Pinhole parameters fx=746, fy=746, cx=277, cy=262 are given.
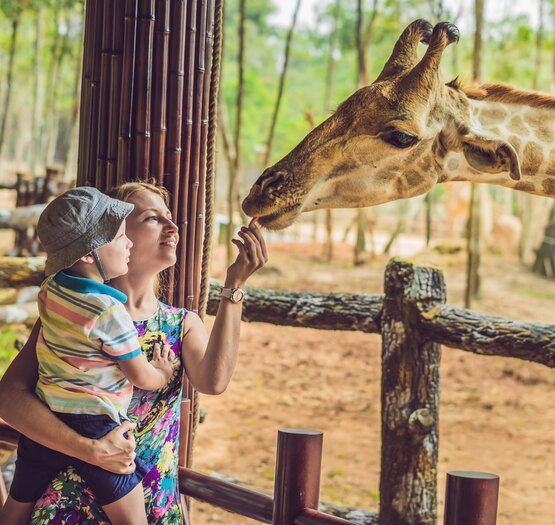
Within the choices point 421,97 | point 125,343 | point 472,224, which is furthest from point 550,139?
point 472,224

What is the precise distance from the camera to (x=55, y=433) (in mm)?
1651

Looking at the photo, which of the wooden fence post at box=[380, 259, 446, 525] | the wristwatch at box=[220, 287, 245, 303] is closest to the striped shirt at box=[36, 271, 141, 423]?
the wristwatch at box=[220, 287, 245, 303]

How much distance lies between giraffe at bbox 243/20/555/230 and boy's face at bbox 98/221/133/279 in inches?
34.9

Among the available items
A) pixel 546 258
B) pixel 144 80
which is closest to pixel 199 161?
pixel 144 80

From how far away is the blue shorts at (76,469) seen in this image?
1.65 metres

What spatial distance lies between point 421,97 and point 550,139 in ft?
2.23

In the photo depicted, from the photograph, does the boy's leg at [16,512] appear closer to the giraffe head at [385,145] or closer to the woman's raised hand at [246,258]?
the woman's raised hand at [246,258]

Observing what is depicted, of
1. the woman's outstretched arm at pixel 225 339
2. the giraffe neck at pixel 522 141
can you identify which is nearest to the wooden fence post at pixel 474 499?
the woman's outstretched arm at pixel 225 339

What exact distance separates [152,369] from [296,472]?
460 mm

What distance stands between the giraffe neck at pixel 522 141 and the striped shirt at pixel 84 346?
1.64 metres

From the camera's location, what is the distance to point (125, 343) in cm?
162

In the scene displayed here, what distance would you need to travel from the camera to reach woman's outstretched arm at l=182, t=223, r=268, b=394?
1.76 metres

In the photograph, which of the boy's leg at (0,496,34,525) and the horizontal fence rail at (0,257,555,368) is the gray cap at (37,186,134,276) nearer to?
the boy's leg at (0,496,34,525)

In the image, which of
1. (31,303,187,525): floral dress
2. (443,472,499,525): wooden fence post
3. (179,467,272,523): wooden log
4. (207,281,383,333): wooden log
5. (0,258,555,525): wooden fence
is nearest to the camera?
→ (443,472,499,525): wooden fence post
